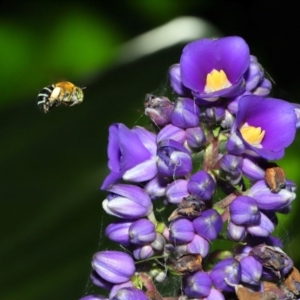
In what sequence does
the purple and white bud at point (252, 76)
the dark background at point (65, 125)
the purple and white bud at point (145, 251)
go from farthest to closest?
the dark background at point (65, 125)
the purple and white bud at point (252, 76)
the purple and white bud at point (145, 251)

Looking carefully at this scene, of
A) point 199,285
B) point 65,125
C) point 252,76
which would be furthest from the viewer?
point 65,125

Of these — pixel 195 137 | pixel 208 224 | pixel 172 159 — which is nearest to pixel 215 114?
pixel 195 137

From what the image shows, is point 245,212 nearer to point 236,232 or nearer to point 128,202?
point 236,232

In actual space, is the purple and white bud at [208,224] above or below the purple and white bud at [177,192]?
below

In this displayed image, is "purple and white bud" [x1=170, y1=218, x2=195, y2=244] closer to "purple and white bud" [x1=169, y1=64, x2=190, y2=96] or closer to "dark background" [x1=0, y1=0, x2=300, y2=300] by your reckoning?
"purple and white bud" [x1=169, y1=64, x2=190, y2=96]

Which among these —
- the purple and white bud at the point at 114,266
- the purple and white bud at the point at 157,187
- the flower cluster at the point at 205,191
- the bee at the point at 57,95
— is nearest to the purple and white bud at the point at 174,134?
the flower cluster at the point at 205,191

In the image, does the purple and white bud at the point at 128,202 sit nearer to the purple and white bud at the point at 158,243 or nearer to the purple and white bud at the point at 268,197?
the purple and white bud at the point at 158,243

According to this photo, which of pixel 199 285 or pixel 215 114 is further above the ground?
pixel 215 114
